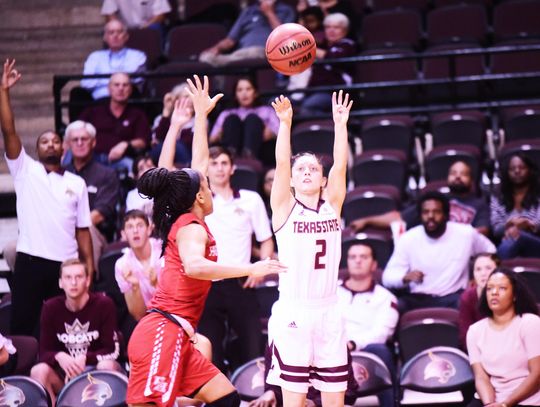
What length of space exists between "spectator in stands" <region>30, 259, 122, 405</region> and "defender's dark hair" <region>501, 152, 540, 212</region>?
317 centimetres

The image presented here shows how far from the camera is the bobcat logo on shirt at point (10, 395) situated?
6.89m

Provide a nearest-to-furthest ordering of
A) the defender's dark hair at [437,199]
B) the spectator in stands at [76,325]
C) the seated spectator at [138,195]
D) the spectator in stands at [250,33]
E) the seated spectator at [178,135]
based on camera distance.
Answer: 1. the spectator in stands at [76,325]
2. the defender's dark hair at [437,199]
3. the seated spectator at [138,195]
4. the seated spectator at [178,135]
5. the spectator in stands at [250,33]

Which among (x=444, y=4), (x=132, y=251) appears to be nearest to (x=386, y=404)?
(x=132, y=251)

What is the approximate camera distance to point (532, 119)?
9406 mm

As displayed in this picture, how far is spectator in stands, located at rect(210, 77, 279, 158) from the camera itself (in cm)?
937

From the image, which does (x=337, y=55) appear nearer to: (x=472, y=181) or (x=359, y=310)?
(x=472, y=181)

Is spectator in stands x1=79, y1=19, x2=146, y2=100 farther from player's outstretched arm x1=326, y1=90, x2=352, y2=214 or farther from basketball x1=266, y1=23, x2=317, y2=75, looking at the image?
player's outstretched arm x1=326, y1=90, x2=352, y2=214

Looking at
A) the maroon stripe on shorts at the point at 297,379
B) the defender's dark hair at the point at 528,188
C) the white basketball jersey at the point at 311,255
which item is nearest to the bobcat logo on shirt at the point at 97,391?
the maroon stripe on shorts at the point at 297,379

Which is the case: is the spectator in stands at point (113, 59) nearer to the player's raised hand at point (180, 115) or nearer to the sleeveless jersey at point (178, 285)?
the player's raised hand at point (180, 115)

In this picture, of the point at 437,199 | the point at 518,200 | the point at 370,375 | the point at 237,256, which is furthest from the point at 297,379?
the point at 518,200

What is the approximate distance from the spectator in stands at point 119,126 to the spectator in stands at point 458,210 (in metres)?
2.20

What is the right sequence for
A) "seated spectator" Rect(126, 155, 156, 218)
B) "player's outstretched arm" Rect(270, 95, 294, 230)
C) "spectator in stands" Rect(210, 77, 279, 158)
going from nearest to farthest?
"player's outstretched arm" Rect(270, 95, 294, 230) → "seated spectator" Rect(126, 155, 156, 218) → "spectator in stands" Rect(210, 77, 279, 158)

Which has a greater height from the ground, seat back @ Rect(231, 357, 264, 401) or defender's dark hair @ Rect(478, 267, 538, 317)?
defender's dark hair @ Rect(478, 267, 538, 317)

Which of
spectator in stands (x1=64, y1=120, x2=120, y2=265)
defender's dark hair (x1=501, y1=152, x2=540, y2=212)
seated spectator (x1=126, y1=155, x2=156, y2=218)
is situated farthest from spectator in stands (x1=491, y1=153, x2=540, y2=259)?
spectator in stands (x1=64, y1=120, x2=120, y2=265)
